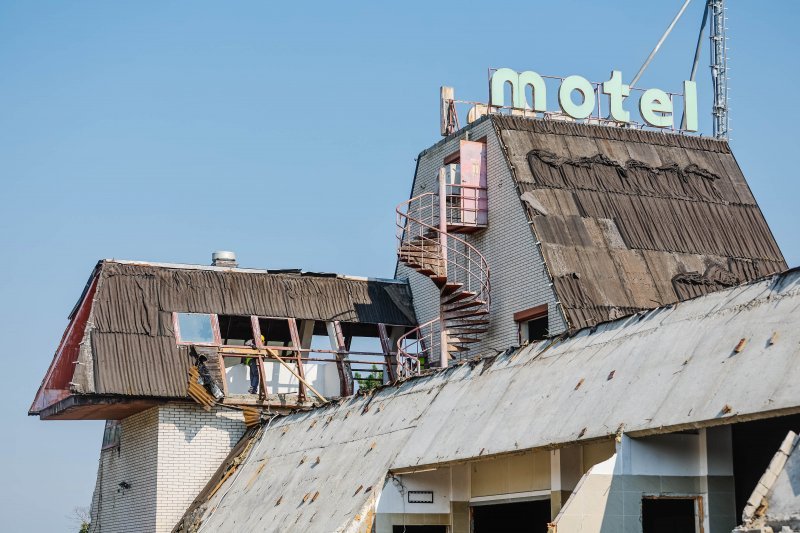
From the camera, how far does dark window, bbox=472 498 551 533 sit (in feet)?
76.6

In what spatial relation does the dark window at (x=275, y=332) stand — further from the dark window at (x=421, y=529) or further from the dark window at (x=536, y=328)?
the dark window at (x=421, y=529)

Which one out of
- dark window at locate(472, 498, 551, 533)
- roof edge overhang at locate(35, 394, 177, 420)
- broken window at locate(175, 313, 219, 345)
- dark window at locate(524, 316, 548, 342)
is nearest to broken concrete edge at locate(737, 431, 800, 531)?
dark window at locate(472, 498, 551, 533)

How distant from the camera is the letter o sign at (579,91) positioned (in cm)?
3609

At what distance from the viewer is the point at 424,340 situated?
A: 119ft

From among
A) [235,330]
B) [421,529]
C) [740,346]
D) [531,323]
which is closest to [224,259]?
[235,330]

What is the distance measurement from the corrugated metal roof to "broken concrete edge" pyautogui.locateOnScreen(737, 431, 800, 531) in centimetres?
2124

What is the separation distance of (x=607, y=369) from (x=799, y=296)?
10.9 feet

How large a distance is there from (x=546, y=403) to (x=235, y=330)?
1978 cm

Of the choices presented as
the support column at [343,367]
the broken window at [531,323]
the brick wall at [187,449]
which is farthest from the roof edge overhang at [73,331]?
the broken window at [531,323]

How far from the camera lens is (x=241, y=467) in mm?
31000

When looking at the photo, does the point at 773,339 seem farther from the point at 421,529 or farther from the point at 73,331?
the point at 73,331

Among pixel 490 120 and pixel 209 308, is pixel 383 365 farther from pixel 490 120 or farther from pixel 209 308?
pixel 490 120

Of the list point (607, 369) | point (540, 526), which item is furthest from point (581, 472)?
point (540, 526)

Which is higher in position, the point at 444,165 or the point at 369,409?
the point at 444,165
